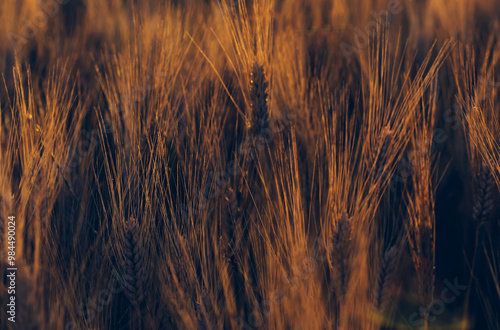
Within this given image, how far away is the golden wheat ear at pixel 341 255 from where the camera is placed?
125 centimetres

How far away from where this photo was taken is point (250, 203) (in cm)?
161

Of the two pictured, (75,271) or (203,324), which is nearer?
(203,324)

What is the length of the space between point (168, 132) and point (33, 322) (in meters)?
0.81

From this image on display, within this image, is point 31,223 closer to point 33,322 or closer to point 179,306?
point 33,322

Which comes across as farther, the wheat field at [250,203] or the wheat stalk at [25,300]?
the wheat field at [250,203]

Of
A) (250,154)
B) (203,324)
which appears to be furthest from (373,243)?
(203,324)

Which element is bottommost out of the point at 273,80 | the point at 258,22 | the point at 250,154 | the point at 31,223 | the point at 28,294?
the point at 28,294

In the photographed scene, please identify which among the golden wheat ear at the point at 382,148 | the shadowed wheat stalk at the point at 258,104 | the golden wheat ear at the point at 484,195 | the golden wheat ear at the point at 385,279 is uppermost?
the shadowed wheat stalk at the point at 258,104

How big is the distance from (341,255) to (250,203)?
0.47 metres

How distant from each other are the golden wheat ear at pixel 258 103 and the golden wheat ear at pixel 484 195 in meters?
0.86

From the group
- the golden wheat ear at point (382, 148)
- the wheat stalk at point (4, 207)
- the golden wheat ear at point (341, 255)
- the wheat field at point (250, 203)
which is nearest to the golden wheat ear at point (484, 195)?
the wheat field at point (250, 203)

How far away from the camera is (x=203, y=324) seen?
1.29 metres

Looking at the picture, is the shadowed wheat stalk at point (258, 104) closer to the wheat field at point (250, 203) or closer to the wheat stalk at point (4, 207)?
the wheat field at point (250, 203)

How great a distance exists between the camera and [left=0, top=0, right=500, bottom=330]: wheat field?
133 centimetres
